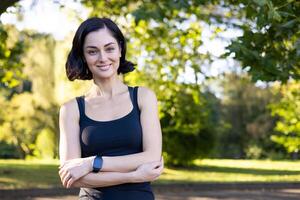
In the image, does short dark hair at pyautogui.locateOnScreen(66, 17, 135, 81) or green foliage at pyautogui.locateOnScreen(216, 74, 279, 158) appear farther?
green foliage at pyautogui.locateOnScreen(216, 74, 279, 158)

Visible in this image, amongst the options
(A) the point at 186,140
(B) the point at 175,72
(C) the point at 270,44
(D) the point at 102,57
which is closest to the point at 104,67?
(D) the point at 102,57

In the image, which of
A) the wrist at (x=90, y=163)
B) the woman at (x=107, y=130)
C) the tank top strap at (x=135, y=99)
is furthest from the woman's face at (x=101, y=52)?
the wrist at (x=90, y=163)

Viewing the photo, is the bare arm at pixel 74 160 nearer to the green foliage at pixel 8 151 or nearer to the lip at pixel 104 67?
the lip at pixel 104 67

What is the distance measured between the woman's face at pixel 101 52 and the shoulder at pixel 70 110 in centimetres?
15

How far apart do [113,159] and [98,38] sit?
47cm

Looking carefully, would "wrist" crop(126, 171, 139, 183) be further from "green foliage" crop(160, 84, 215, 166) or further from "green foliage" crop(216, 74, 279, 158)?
"green foliage" crop(216, 74, 279, 158)

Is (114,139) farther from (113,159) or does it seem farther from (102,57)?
(102,57)

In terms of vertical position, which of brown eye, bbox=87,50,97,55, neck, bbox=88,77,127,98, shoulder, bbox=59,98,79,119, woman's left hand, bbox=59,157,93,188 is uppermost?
brown eye, bbox=87,50,97,55

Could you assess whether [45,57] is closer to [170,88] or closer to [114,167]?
[170,88]

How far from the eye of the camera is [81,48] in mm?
2135

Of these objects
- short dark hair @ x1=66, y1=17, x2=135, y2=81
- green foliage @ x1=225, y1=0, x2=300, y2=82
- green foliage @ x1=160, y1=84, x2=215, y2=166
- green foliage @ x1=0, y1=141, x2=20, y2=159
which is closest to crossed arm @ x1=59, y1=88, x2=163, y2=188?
short dark hair @ x1=66, y1=17, x2=135, y2=81

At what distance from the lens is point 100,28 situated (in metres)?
2.10

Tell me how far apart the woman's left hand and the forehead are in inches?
17.6

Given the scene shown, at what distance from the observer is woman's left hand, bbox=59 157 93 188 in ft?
6.67
